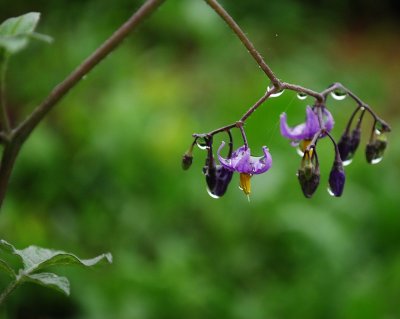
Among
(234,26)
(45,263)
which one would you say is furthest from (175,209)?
(234,26)

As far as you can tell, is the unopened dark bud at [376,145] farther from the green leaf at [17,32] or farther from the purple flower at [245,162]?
the green leaf at [17,32]

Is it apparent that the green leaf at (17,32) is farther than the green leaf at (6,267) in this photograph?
No

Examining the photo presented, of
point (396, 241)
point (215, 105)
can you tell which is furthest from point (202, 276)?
point (215, 105)

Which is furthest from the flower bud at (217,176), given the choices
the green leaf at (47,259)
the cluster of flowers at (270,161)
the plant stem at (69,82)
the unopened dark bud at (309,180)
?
the plant stem at (69,82)

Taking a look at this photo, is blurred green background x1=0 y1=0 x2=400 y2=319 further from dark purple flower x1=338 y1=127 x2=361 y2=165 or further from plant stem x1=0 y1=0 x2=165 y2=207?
plant stem x1=0 y1=0 x2=165 y2=207

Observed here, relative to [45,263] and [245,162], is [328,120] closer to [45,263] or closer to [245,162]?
[245,162]

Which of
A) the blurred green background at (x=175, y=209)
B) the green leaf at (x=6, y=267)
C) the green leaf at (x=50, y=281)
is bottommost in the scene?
the blurred green background at (x=175, y=209)
